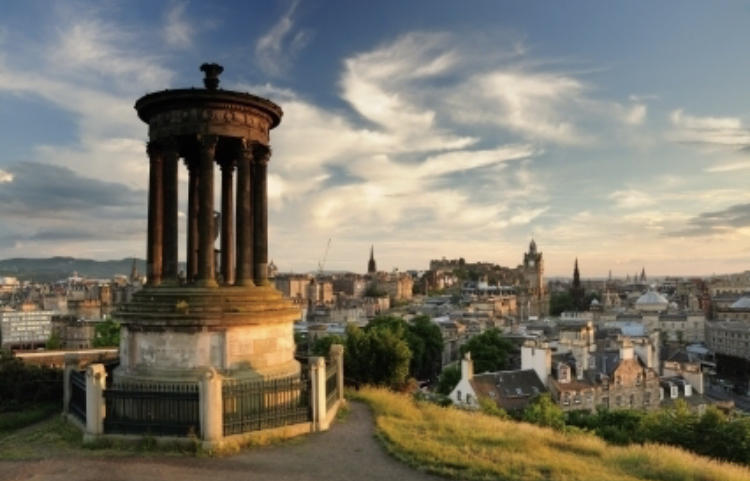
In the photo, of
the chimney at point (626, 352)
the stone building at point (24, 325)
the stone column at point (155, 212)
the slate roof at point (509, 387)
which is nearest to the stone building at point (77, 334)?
the slate roof at point (509, 387)

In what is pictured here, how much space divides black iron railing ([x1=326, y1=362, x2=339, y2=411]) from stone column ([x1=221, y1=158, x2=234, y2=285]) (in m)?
4.08

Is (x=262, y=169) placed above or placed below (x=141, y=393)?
above

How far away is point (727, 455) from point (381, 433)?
22.7m

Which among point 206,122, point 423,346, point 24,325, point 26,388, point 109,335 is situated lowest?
point 24,325

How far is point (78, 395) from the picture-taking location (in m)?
16.5

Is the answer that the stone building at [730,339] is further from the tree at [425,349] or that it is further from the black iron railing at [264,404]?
the black iron railing at [264,404]

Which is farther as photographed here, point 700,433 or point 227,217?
point 700,433

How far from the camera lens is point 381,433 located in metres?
15.5

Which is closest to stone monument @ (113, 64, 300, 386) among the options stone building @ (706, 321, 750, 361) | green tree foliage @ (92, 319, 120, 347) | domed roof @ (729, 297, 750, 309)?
green tree foliage @ (92, 319, 120, 347)

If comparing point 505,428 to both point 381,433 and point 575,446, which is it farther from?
point 381,433

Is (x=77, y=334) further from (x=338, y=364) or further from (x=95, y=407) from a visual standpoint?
(x=95, y=407)

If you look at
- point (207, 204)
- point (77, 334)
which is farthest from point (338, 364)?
point (77, 334)

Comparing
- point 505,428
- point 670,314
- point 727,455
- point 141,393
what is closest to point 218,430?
point 141,393

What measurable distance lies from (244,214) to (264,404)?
5705 millimetres
